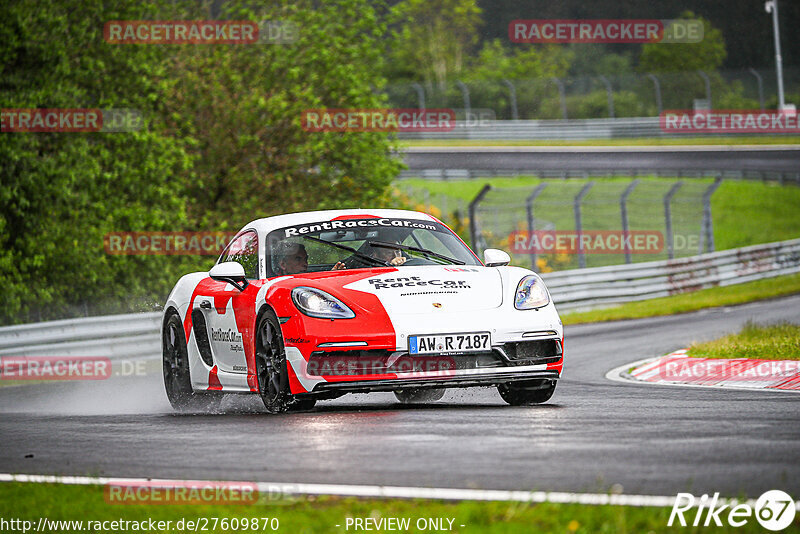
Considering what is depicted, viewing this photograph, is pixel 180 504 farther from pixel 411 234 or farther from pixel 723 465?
pixel 411 234

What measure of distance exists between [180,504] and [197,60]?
25.9m

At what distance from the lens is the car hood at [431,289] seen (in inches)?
327

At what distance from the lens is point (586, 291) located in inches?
987

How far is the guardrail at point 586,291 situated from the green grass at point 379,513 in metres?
11.3

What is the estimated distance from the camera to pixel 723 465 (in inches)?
220

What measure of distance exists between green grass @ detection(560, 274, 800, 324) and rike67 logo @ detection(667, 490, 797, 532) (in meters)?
18.1

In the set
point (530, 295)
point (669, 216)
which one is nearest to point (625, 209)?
point (669, 216)

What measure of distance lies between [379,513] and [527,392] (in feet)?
14.2

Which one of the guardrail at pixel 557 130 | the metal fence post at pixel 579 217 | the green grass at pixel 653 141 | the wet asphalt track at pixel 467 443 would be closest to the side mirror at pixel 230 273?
the wet asphalt track at pixel 467 443

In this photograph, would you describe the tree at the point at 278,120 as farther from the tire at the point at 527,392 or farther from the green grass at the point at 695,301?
the tire at the point at 527,392

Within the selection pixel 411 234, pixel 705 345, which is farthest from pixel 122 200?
pixel 411 234

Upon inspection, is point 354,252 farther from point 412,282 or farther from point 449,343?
point 449,343

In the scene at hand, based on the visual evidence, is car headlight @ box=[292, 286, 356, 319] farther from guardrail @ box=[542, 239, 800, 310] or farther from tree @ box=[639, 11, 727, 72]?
tree @ box=[639, 11, 727, 72]

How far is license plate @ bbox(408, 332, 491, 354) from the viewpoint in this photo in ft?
26.7
